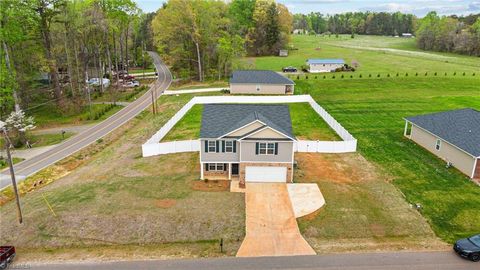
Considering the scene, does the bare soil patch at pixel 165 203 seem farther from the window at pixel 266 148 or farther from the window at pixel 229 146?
the window at pixel 266 148

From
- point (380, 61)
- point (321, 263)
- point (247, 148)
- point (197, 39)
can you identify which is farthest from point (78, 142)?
point (380, 61)

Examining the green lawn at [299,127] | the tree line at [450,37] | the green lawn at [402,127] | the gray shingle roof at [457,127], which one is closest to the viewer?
the green lawn at [402,127]

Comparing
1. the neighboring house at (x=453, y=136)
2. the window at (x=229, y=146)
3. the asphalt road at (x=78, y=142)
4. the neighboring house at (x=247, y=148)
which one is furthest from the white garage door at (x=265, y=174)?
the asphalt road at (x=78, y=142)

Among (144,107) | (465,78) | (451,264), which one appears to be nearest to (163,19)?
(144,107)

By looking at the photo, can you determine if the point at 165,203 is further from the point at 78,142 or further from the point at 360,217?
the point at 78,142

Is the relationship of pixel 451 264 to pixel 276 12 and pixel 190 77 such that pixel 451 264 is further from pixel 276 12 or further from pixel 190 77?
pixel 276 12

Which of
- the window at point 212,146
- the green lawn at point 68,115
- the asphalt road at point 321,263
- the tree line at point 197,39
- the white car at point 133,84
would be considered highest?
the tree line at point 197,39

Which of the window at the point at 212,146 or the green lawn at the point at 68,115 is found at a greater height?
the window at the point at 212,146

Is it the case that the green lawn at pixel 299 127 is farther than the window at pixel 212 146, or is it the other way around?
the green lawn at pixel 299 127
